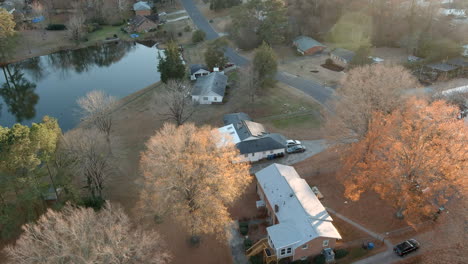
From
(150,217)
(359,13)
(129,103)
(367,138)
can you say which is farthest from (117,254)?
(359,13)

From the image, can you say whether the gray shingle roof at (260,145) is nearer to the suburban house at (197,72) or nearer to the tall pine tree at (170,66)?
the tall pine tree at (170,66)

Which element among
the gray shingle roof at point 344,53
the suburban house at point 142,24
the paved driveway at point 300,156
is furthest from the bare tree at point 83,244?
the suburban house at point 142,24

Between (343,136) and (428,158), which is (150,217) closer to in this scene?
(343,136)

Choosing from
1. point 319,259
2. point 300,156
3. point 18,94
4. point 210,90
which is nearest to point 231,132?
point 300,156

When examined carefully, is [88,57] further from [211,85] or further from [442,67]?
[442,67]

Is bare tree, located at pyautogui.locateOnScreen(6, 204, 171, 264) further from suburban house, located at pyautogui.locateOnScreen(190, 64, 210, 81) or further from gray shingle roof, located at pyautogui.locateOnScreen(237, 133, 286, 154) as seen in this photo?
suburban house, located at pyautogui.locateOnScreen(190, 64, 210, 81)

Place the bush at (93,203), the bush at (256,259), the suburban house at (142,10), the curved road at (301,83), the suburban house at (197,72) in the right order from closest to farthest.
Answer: the bush at (256,259), the bush at (93,203), the curved road at (301,83), the suburban house at (197,72), the suburban house at (142,10)
